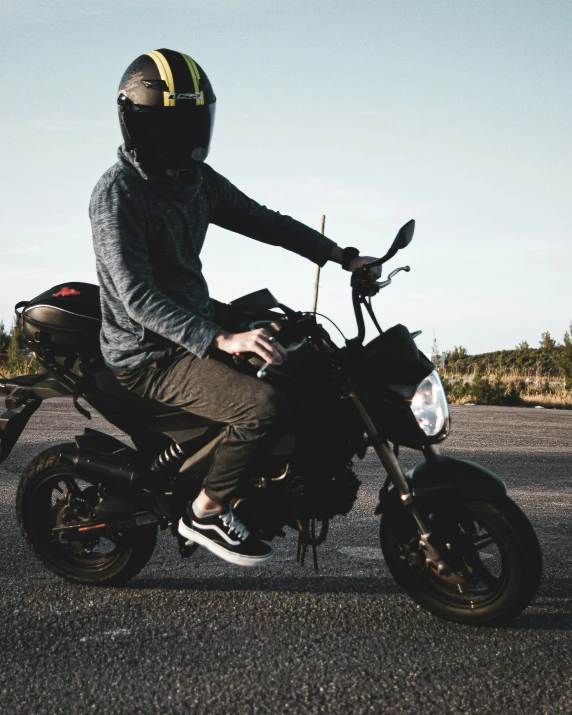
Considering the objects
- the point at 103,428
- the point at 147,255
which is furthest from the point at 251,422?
the point at 103,428

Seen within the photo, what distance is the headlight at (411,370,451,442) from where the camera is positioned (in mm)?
3512

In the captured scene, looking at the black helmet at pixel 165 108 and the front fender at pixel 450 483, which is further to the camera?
the black helmet at pixel 165 108

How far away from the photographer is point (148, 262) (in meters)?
3.71

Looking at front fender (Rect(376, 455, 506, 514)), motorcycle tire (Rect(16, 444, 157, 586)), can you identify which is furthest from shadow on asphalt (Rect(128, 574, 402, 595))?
front fender (Rect(376, 455, 506, 514))

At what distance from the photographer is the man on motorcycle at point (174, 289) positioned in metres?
3.53

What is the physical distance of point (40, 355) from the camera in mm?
4004

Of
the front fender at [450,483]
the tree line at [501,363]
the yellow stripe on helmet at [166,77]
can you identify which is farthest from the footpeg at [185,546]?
the tree line at [501,363]

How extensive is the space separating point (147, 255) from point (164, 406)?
66cm

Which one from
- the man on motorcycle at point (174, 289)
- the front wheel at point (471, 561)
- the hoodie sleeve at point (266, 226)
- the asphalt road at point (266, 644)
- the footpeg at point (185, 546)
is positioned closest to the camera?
the asphalt road at point (266, 644)

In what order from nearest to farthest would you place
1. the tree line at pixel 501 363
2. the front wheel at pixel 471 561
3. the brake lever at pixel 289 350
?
the brake lever at pixel 289 350, the front wheel at pixel 471 561, the tree line at pixel 501 363

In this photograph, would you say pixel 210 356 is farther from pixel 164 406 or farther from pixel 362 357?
pixel 362 357

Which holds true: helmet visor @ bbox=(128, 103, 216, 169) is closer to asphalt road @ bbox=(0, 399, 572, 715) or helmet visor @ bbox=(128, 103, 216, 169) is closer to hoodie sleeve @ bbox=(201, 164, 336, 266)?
hoodie sleeve @ bbox=(201, 164, 336, 266)

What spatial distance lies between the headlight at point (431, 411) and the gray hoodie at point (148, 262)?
874 millimetres

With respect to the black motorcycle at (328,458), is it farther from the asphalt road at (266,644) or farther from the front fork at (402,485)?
the asphalt road at (266,644)
